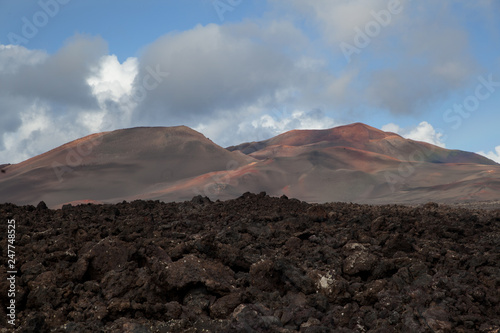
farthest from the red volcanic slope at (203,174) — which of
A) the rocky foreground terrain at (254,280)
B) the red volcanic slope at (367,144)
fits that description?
the rocky foreground terrain at (254,280)

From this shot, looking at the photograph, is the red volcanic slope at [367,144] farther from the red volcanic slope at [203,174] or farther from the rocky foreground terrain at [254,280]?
the rocky foreground terrain at [254,280]

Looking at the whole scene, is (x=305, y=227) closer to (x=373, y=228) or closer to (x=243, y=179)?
(x=373, y=228)

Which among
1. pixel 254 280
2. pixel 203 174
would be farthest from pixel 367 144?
pixel 254 280

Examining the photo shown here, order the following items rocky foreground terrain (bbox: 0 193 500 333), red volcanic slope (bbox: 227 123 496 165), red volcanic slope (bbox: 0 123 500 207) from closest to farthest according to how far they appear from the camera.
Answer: rocky foreground terrain (bbox: 0 193 500 333) < red volcanic slope (bbox: 0 123 500 207) < red volcanic slope (bbox: 227 123 496 165)

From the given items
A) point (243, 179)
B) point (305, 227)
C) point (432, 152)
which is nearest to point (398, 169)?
point (243, 179)

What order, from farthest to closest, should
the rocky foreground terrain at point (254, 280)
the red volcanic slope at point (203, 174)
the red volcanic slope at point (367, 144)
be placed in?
the red volcanic slope at point (367, 144) < the red volcanic slope at point (203, 174) < the rocky foreground terrain at point (254, 280)

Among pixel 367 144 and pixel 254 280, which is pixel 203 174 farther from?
pixel 254 280

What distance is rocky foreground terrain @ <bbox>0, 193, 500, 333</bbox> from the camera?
5453 millimetres

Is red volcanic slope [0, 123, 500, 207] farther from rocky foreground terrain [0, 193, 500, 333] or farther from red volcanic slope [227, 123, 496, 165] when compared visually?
rocky foreground terrain [0, 193, 500, 333]

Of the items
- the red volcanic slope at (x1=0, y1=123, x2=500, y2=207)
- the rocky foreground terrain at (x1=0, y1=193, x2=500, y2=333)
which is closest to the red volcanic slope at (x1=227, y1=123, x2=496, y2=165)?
the red volcanic slope at (x1=0, y1=123, x2=500, y2=207)

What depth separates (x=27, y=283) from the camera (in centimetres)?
648

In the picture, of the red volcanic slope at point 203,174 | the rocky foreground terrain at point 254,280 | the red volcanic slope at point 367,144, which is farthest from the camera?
the red volcanic slope at point 367,144

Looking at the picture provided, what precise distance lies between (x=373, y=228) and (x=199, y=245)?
418 cm

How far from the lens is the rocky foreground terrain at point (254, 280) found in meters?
5.45
